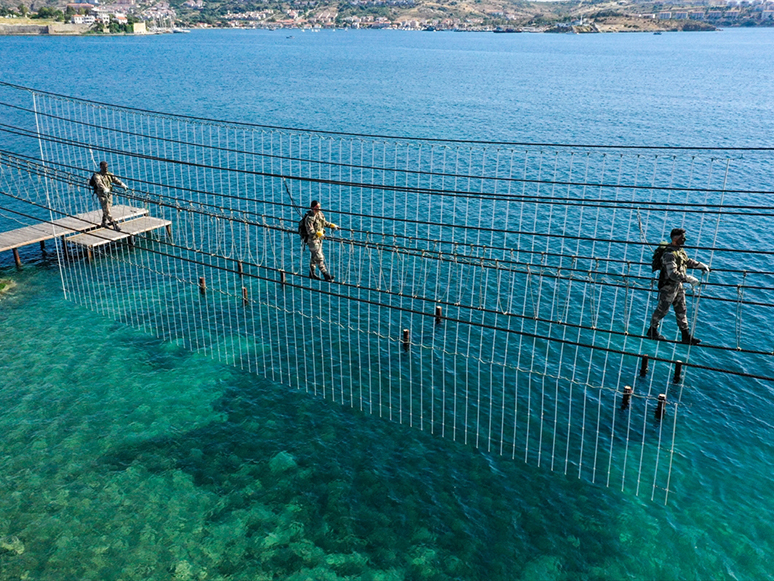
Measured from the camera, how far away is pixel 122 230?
145 ft

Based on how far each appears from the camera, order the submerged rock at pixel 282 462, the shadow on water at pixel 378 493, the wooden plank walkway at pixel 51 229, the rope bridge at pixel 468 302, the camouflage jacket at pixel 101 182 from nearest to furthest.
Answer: the shadow on water at pixel 378 493 → the submerged rock at pixel 282 462 → the rope bridge at pixel 468 302 → the camouflage jacket at pixel 101 182 → the wooden plank walkway at pixel 51 229

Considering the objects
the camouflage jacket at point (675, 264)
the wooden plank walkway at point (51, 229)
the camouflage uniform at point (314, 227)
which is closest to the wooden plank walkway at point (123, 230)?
the wooden plank walkway at point (51, 229)

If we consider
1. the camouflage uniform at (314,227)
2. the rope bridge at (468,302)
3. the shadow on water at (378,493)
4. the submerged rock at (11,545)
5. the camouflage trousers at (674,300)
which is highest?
the camouflage uniform at (314,227)

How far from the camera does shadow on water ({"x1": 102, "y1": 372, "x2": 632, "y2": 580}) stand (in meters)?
23.2

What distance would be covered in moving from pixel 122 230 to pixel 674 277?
36.0m

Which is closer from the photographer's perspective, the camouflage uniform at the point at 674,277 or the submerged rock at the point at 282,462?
the camouflage uniform at the point at 674,277

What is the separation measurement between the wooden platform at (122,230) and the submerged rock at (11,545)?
966 inches

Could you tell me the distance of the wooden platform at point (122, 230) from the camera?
45.7m

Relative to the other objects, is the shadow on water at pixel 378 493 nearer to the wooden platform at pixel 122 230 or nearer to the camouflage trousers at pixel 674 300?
the camouflage trousers at pixel 674 300

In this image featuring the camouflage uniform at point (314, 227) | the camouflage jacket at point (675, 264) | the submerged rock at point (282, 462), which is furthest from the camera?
the camouflage uniform at point (314, 227)

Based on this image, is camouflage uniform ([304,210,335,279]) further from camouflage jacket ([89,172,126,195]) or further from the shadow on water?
camouflage jacket ([89,172,126,195])

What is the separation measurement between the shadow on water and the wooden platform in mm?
20833

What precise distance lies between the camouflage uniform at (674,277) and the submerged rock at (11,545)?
26.3 metres

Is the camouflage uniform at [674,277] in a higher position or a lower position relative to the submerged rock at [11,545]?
higher
